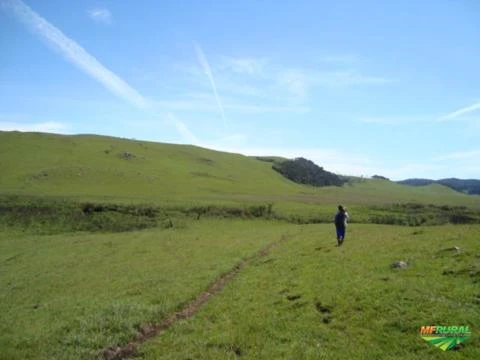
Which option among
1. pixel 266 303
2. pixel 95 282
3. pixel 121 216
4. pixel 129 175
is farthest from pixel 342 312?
pixel 129 175

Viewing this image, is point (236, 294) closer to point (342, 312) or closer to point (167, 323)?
point (167, 323)

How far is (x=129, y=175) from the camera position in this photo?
112250mm

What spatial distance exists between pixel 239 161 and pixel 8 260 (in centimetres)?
15972

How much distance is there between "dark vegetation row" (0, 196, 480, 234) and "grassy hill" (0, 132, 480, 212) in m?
8.55

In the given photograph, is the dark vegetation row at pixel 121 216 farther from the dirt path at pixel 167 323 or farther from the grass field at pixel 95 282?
the dirt path at pixel 167 323

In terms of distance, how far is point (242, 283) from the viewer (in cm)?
2053

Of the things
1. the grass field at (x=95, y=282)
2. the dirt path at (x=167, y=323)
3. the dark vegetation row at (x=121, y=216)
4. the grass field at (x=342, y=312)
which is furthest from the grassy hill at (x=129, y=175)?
the grass field at (x=342, y=312)

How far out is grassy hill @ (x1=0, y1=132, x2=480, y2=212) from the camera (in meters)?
85.8

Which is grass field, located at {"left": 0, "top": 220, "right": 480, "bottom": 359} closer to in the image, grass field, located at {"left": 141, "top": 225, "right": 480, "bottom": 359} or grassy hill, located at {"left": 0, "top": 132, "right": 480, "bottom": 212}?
grass field, located at {"left": 141, "top": 225, "right": 480, "bottom": 359}

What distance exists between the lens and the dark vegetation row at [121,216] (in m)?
54.4

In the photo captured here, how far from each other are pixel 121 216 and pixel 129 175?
185ft

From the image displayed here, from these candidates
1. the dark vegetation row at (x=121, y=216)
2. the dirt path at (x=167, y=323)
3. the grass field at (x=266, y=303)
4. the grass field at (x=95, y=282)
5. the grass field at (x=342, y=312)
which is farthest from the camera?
the dark vegetation row at (x=121, y=216)

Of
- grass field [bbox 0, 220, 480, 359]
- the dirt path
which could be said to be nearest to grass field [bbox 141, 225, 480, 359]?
grass field [bbox 0, 220, 480, 359]

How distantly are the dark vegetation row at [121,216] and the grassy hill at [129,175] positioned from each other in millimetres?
8547
